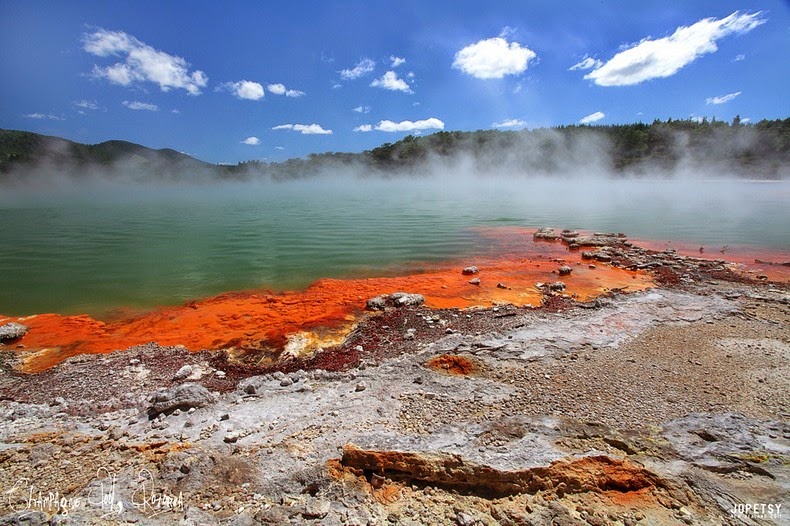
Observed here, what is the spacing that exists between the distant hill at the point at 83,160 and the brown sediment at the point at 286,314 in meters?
110

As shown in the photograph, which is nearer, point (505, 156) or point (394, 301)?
point (394, 301)

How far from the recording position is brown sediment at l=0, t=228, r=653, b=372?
6.36 metres

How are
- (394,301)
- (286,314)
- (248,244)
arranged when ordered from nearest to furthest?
1. (286,314)
2. (394,301)
3. (248,244)

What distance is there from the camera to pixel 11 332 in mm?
6754

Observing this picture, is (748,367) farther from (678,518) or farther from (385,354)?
(385,354)

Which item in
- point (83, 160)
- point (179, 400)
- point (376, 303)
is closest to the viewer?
point (179, 400)

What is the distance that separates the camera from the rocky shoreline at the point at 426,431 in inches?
106

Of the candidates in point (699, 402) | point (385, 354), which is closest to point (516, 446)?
point (699, 402)

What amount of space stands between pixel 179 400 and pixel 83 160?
148 m

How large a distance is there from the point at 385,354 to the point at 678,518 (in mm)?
3801

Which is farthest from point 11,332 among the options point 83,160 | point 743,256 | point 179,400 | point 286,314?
point 83,160

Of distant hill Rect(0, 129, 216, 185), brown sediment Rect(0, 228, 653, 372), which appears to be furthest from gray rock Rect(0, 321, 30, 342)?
distant hill Rect(0, 129, 216, 185)

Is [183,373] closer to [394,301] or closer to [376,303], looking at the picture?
[376,303]

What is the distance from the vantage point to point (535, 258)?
12.8m
